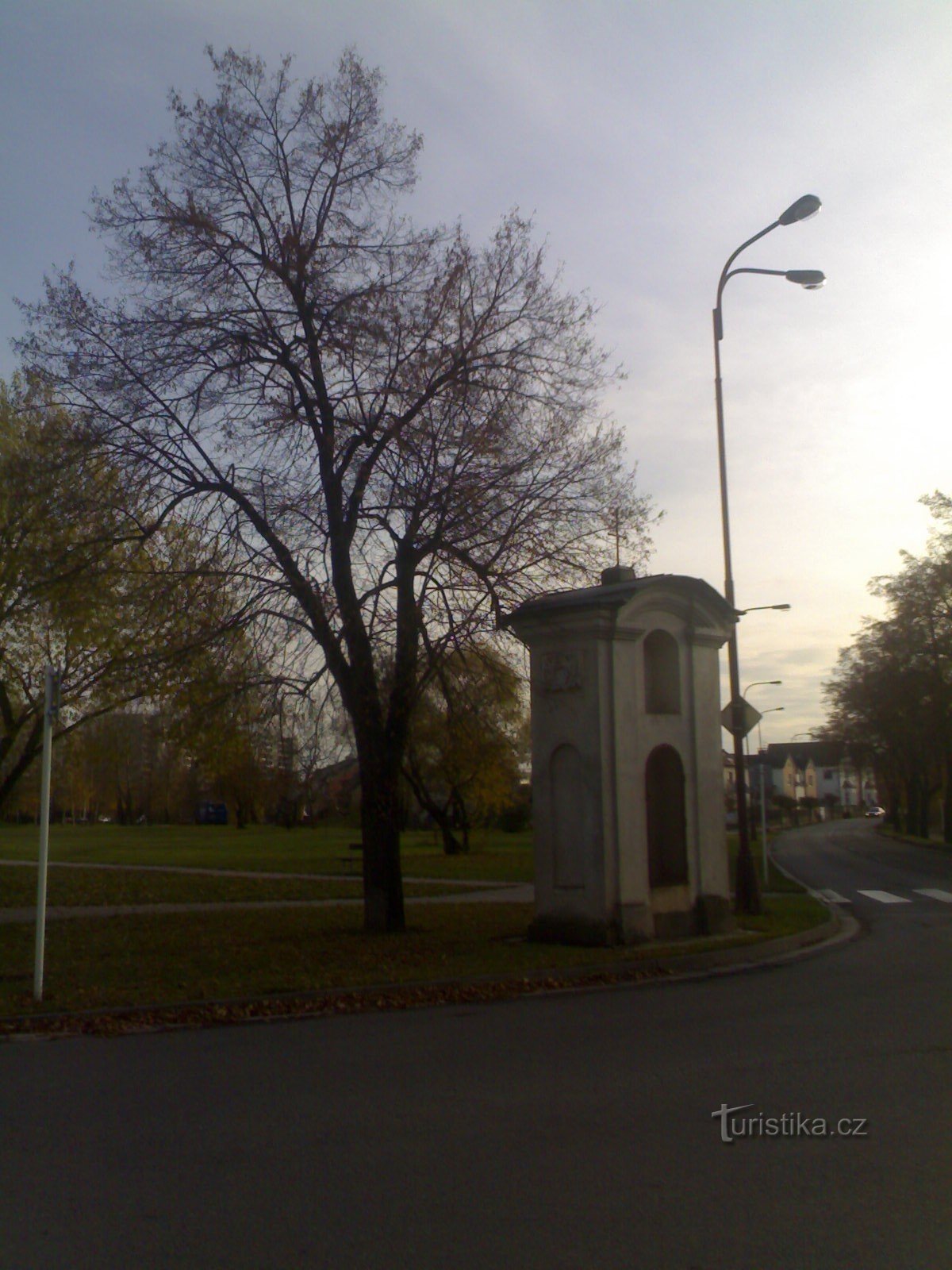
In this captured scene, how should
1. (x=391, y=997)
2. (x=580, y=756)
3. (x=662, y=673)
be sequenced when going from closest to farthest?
(x=391, y=997), (x=580, y=756), (x=662, y=673)

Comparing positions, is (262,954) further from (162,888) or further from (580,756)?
(162,888)

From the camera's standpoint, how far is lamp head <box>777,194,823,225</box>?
19094 mm

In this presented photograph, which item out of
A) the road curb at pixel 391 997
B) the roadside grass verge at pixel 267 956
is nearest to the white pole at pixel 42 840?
the roadside grass verge at pixel 267 956

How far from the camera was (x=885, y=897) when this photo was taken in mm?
28500

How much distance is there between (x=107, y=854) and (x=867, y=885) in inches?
1025

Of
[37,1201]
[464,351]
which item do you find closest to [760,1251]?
[37,1201]

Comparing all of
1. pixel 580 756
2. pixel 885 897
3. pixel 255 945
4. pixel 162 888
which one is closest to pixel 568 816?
pixel 580 756

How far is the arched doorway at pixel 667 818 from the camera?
57.9ft

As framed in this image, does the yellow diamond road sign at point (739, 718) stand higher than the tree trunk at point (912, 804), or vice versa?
the yellow diamond road sign at point (739, 718)

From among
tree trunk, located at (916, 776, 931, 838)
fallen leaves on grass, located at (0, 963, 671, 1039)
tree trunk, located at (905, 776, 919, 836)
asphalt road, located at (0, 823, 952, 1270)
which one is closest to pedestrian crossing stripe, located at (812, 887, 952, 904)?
fallen leaves on grass, located at (0, 963, 671, 1039)

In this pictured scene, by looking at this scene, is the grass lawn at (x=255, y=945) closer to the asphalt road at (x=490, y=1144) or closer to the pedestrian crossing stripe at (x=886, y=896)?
the pedestrian crossing stripe at (x=886, y=896)

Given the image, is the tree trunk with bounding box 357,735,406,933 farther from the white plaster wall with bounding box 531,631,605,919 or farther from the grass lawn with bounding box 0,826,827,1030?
the white plaster wall with bounding box 531,631,605,919

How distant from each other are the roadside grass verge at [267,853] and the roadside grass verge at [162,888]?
3.58m

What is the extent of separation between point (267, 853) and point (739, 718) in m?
26.9
